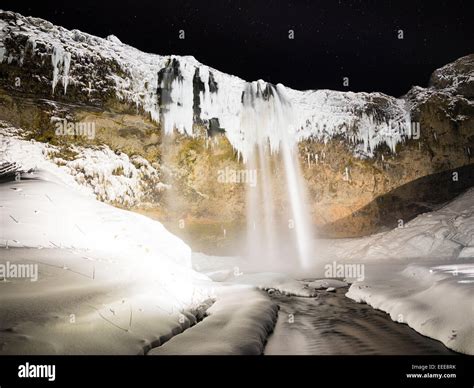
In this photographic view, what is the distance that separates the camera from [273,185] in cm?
2505

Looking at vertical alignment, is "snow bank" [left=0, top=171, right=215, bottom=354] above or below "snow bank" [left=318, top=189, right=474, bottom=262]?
above

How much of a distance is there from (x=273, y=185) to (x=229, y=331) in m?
19.6

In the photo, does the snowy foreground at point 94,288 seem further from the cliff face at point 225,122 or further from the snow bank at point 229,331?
the cliff face at point 225,122

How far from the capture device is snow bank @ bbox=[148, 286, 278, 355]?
16.2 feet

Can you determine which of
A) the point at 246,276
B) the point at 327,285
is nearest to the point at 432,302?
the point at 327,285

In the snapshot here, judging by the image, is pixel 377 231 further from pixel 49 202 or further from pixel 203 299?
pixel 49 202

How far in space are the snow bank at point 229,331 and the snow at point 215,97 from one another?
14301 millimetres

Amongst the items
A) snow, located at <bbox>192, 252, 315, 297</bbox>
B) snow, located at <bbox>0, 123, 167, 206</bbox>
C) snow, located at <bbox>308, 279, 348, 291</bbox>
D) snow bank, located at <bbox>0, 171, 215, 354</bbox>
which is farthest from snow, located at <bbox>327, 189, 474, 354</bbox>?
snow, located at <bbox>0, 123, 167, 206</bbox>

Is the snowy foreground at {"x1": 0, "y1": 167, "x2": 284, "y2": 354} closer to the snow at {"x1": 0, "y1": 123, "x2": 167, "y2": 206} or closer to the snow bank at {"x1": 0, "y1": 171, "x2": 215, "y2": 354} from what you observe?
the snow bank at {"x1": 0, "y1": 171, "x2": 215, "y2": 354}

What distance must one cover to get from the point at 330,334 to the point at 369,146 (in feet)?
67.1

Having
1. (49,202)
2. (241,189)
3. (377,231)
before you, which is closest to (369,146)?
(377,231)

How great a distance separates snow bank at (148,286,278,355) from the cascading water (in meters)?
14.0
